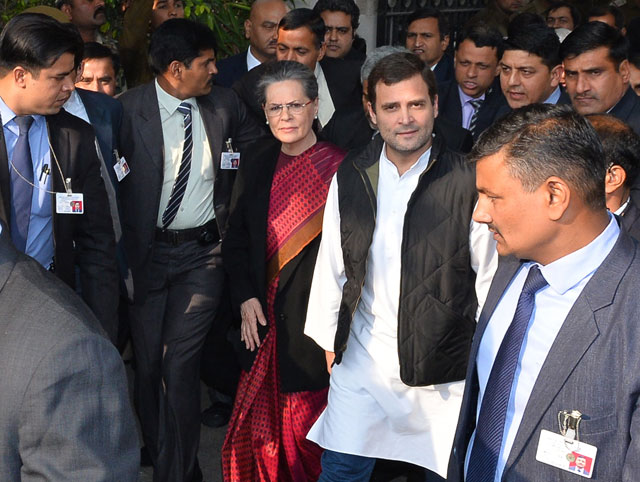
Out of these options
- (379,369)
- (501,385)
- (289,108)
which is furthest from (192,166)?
(501,385)

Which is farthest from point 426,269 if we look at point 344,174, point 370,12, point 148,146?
point 370,12

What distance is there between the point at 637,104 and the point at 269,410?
236 cm

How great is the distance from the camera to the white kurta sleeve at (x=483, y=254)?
3.57 metres

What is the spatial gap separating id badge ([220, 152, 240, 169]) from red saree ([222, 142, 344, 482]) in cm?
38

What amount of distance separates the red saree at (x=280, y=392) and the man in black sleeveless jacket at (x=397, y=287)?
12.6 inches

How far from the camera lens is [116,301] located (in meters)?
4.17

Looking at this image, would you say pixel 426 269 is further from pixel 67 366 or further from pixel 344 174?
pixel 67 366

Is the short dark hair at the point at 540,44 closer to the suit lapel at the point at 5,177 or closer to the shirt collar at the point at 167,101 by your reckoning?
the shirt collar at the point at 167,101

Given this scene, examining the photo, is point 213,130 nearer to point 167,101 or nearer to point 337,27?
point 167,101

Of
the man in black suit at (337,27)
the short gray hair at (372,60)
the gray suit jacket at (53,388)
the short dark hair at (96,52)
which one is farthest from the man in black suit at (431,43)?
the gray suit jacket at (53,388)

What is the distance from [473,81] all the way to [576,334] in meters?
3.56

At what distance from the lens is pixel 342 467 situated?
3885 millimetres

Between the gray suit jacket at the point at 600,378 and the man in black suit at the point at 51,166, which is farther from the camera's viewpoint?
the man in black suit at the point at 51,166

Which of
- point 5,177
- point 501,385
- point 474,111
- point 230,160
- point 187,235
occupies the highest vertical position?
point 474,111
